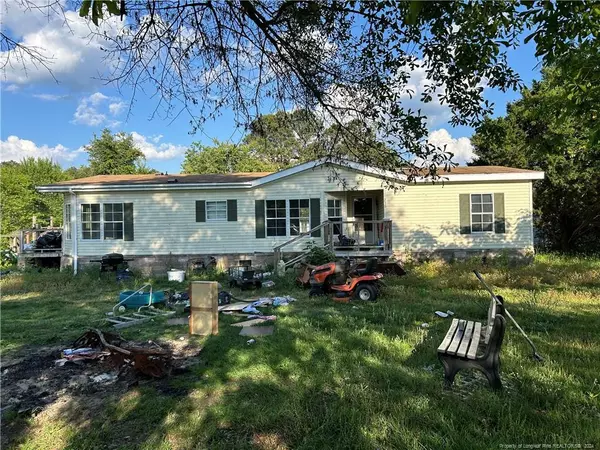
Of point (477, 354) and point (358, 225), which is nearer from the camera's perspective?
point (477, 354)

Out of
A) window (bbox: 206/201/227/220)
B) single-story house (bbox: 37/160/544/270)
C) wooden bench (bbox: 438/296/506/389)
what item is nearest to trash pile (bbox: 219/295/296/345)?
wooden bench (bbox: 438/296/506/389)

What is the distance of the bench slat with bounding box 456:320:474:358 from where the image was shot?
3717mm

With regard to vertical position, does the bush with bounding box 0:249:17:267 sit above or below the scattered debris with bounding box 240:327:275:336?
above

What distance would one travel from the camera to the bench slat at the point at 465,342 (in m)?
3.72

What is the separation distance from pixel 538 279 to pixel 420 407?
9.13 meters

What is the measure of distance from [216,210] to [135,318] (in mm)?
8153

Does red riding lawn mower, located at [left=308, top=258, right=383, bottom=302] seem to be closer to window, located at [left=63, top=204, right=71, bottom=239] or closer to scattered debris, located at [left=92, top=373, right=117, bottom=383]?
scattered debris, located at [left=92, top=373, right=117, bottom=383]

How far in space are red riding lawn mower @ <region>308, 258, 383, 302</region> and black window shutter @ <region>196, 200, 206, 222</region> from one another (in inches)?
253

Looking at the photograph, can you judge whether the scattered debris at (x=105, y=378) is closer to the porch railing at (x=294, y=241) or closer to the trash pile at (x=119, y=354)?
the trash pile at (x=119, y=354)

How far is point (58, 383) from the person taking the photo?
4.31 meters

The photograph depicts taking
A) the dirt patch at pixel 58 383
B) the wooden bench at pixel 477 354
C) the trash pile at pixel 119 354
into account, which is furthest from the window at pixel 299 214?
the wooden bench at pixel 477 354

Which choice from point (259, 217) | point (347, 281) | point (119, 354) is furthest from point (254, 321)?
point (259, 217)

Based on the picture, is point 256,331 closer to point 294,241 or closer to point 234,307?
point 234,307

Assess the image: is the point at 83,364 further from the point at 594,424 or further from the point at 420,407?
the point at 594,424
